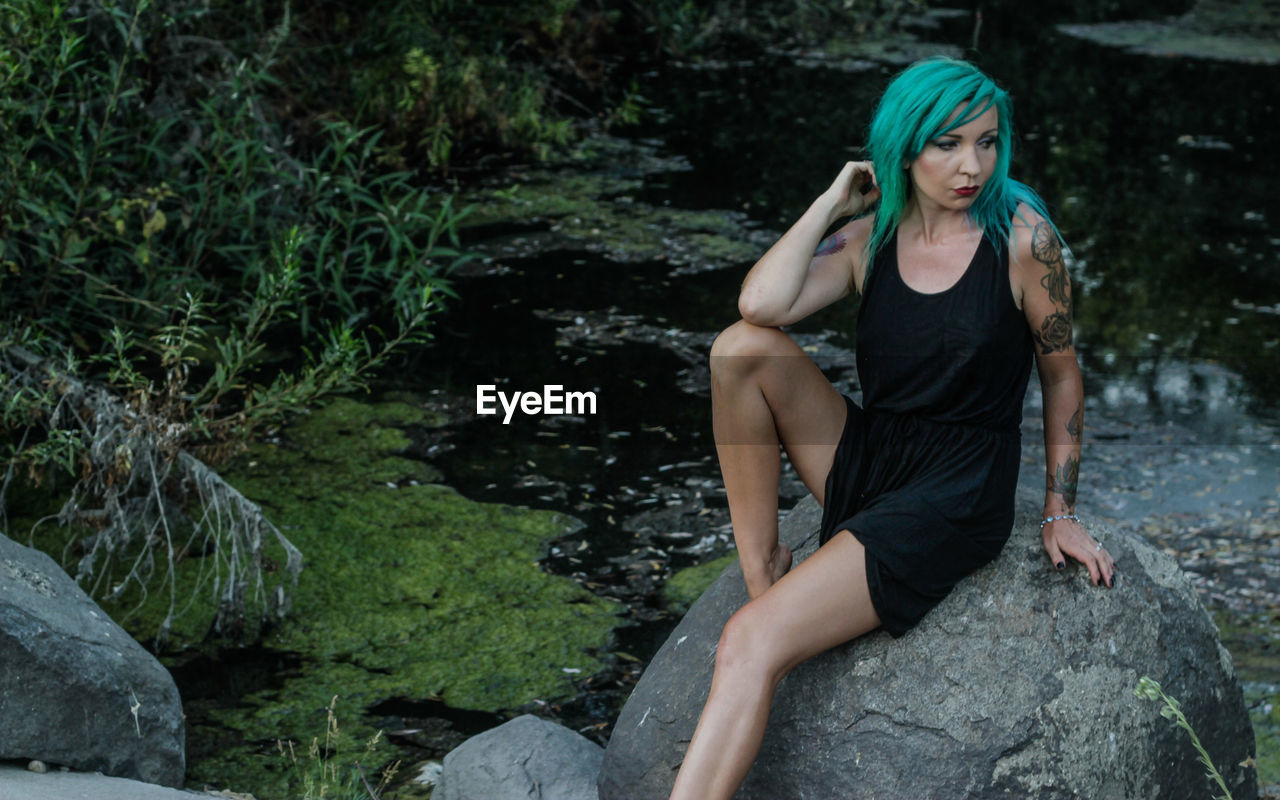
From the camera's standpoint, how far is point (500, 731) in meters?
3.34

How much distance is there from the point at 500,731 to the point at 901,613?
1019 mm

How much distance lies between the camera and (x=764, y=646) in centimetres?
281

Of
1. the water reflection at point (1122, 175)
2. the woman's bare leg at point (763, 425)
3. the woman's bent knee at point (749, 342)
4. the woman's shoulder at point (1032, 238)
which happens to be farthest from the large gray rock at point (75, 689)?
the water reflection at point (1122, 175)

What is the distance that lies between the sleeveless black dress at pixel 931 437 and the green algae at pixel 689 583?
1265mm

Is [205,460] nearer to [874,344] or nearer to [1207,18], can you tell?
[874,344]

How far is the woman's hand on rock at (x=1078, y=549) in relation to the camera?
116 inches

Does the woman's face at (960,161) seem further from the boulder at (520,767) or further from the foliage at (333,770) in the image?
the foliage at (333,770)

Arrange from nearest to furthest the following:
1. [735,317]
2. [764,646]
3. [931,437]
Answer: [764,646] < [931,437] < [735,317]

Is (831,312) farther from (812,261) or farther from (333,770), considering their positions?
(333,770)

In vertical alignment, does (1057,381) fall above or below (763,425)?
above

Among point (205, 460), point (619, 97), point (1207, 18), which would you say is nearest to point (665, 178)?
point (619, 97)

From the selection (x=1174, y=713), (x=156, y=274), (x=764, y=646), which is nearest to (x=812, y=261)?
(x=764, y=646)

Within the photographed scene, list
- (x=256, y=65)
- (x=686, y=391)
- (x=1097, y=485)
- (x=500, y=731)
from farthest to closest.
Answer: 1. (x=256, y=65)
2. (x=686, y=391)
3. (x=1097, y=485)
4. (x=500, y=731)

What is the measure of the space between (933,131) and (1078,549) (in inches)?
35.8
